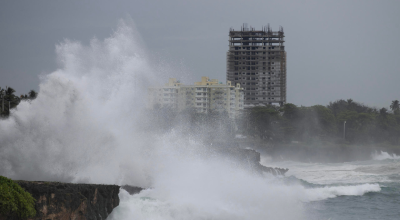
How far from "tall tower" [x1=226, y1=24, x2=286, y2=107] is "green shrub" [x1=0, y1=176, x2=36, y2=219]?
131 metres

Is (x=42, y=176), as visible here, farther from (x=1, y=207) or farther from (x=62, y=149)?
(x=1, y=207)

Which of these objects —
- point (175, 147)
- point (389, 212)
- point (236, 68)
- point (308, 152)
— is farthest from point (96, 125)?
point (236, 68)

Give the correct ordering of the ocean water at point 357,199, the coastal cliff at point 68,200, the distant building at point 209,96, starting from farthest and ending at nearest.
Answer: the distant building at point 209,96
the ocean water at point 357,199
the coastal cliff at point 68,200

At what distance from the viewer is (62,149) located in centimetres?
1777

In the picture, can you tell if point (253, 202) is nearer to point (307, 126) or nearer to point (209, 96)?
point (307, 126)

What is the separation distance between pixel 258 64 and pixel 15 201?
5374 inches

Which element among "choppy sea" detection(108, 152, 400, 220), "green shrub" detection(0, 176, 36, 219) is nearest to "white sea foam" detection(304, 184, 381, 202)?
"choppy sea" detection(108, 152, 400, 220)

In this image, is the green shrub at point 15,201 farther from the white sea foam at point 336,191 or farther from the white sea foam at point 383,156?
the white sea foam at point 383,156

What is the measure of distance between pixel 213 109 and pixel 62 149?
81661mm

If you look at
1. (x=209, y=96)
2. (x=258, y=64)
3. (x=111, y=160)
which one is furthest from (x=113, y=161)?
(x=258, y=64)

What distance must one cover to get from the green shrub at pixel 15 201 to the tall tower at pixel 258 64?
131m

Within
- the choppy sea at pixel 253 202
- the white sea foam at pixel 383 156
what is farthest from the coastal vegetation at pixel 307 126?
the choppy sea at pixel 253 202

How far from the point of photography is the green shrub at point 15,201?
10.3 meters

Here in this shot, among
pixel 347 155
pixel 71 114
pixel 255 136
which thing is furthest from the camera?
pixel 255 136
